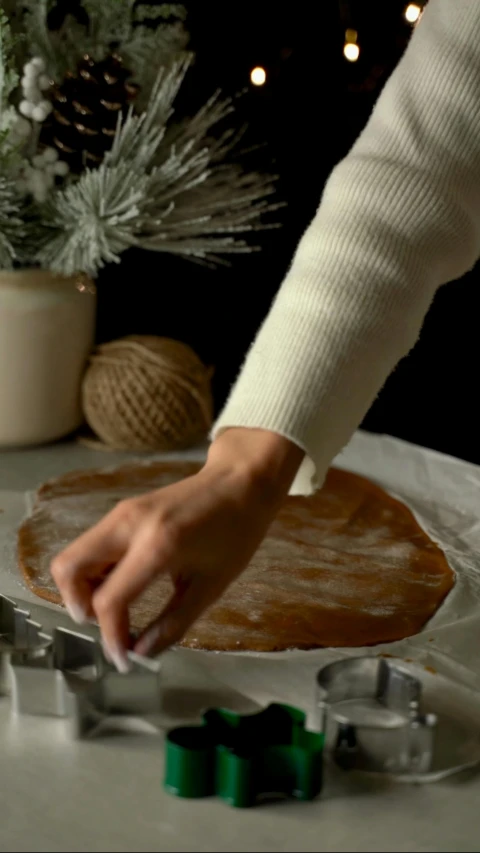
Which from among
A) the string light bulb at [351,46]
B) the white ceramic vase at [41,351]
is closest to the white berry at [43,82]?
the white ceramic vase at [41,351]

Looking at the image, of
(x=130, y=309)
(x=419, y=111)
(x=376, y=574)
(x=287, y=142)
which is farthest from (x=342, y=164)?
(x=130, y=309)

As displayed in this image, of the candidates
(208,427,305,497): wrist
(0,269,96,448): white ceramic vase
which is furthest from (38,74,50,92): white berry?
(208,427,305,497): wrist

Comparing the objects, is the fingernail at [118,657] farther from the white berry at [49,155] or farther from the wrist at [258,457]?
the white berry at [49,155]

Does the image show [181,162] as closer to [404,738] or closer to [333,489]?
[333,489]

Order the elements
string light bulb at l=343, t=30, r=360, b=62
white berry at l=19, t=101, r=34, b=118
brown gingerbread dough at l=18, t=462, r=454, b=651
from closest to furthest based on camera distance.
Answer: brown gingerbread dough at l=18, t=462, r=454, b=651, white berry at l=19, t=101, r=34, b=118, string light bulb at l=343, t=30, r=360, b=62

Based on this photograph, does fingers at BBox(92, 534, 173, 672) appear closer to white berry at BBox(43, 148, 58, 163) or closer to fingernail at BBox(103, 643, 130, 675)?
fingernail at BBox(103, 643, 130, 675)
